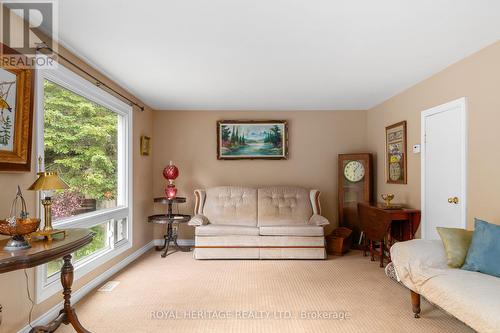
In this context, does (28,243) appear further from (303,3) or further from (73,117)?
(303,3)

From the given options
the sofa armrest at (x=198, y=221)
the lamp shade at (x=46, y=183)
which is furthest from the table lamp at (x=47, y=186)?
the sofa armrest at (x=198, y=221)

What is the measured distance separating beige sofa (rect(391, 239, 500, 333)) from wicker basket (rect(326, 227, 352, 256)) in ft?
5.93

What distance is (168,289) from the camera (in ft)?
10.7

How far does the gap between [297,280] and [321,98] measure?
265cm

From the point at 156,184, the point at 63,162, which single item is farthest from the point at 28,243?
the point at 156,184

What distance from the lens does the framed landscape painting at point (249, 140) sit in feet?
17.6

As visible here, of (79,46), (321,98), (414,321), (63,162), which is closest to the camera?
(414,321)

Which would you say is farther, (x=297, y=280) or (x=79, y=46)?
(x=297, y=280)

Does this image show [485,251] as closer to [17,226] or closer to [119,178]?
[17,226]

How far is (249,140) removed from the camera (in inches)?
211

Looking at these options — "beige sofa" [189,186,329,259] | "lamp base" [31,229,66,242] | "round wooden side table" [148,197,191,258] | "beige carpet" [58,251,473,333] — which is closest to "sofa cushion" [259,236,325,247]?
Answer: "beige sofa" [189,186,329,259]

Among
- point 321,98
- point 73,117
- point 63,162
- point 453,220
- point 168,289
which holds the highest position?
point 321,98

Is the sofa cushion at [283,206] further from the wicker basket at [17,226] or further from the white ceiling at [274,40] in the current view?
the wicker basket at [17,226]

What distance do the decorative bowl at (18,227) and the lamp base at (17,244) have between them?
0.02 meters
